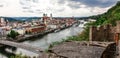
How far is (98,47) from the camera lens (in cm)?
335

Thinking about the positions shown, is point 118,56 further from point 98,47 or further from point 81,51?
point 81,51

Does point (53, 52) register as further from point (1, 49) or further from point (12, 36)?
point (12, 36)

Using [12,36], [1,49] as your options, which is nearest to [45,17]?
[12,36]

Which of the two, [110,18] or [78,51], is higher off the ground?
[110,18]

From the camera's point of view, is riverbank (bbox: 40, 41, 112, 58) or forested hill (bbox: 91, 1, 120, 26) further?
forested hill (bbox: 91, 1, 120, 26)

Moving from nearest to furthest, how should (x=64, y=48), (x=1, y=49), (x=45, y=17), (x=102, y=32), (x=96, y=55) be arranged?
(x=96, y=55), (x=64, y=48), (x=102, y=32), (x=1, y=49), (x=45, y=17)

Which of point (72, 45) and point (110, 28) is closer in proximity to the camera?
point (72, 45)

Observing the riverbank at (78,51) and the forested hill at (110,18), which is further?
the forested hill at (110,18)

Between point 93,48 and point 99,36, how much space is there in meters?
2.17

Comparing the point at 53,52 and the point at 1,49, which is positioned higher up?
the point at 53,52

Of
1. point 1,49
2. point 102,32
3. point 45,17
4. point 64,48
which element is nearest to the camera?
point 64,48

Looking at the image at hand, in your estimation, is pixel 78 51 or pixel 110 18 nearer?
pixel 78 51

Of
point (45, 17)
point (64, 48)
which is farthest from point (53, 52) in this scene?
point (45, 17)

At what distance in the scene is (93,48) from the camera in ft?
10.9
